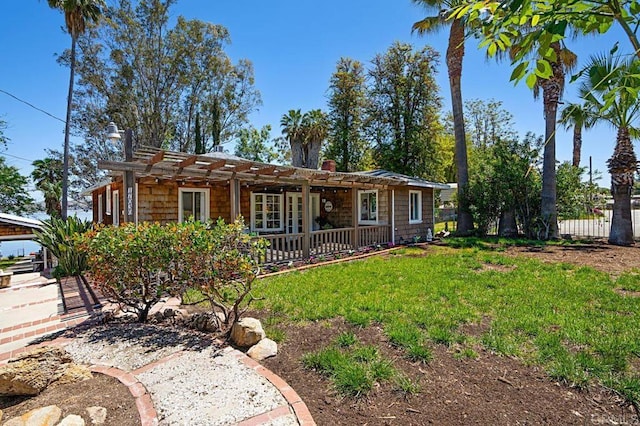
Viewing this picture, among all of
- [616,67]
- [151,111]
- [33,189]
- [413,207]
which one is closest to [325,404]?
[616,67]

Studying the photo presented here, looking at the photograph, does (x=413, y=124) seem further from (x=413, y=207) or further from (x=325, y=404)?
(x=325, y=404)

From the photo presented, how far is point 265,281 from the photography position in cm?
705

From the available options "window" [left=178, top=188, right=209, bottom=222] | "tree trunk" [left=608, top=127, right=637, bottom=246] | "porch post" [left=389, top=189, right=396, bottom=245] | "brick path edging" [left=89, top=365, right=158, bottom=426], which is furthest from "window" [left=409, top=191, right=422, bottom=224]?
"brick path edging" [left=89, top=365, right=158, bottom=426]

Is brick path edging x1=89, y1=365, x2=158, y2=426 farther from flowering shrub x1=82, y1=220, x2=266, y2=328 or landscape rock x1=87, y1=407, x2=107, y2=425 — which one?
flowering shrub x1=82, y1=220, x2=266, y2=328

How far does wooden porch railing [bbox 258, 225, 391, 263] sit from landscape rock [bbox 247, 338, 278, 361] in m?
5.05

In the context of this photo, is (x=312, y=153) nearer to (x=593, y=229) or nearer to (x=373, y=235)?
(x=373, y=235)

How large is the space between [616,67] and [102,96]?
2596 cm

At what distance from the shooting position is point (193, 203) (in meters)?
9.95

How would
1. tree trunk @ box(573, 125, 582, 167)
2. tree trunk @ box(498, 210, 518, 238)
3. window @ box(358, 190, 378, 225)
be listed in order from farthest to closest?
1. tree trunk @ box(573, 125, 582, 167)
2. tree trunk @ box(498, 210, 518, 238)
3. window @ box(358, 190, 378, 225)

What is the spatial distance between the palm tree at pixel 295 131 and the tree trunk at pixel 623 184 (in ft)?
47.9

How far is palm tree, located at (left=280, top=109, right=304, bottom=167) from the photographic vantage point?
66.2 ft

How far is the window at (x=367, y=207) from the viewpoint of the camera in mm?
13211

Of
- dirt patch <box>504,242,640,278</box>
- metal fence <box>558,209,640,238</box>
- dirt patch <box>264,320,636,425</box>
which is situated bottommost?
dirt patch <box>264,320,636,425</box>

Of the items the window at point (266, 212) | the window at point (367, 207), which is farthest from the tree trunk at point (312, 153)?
the window at point (266, 212)
